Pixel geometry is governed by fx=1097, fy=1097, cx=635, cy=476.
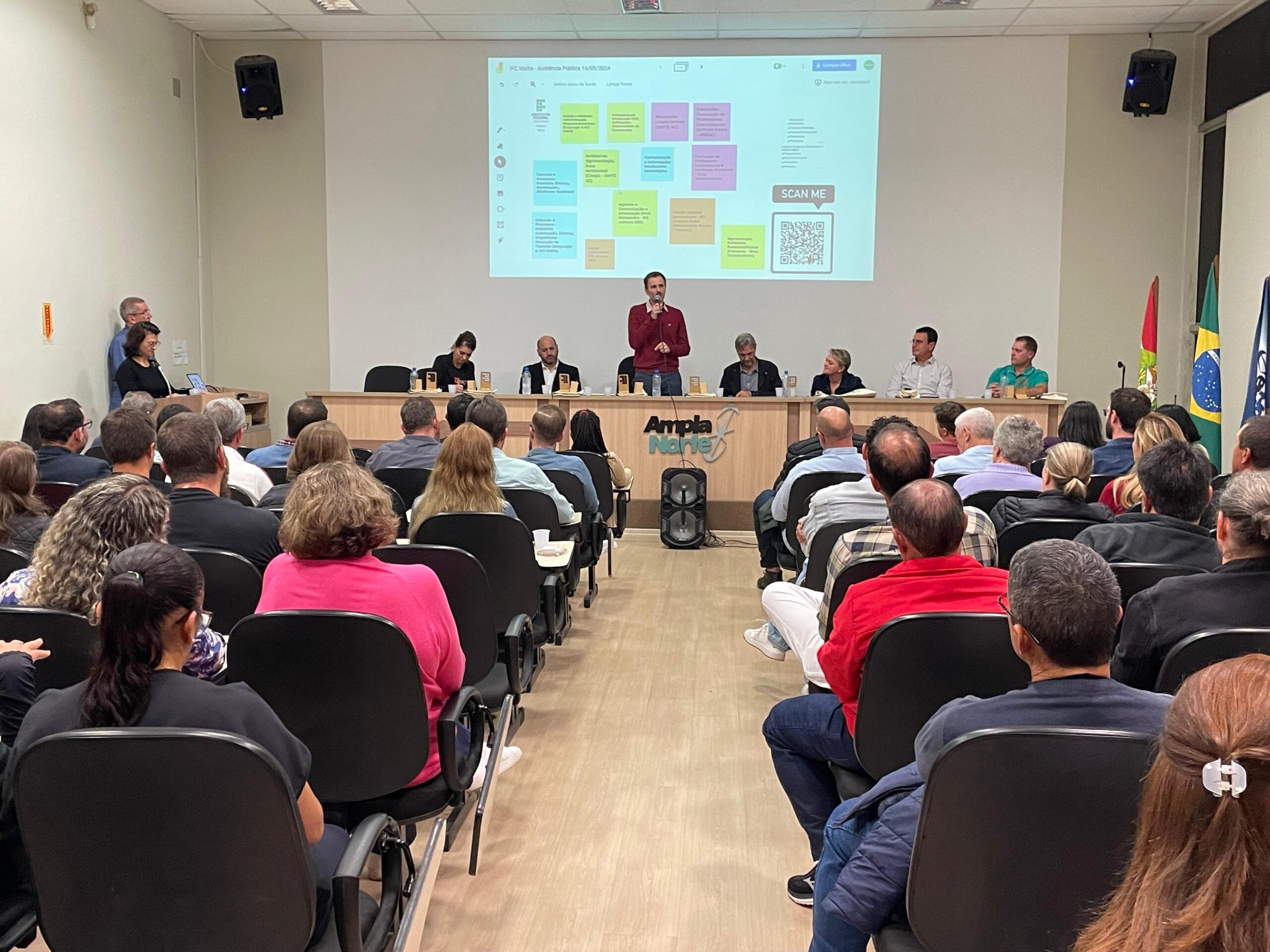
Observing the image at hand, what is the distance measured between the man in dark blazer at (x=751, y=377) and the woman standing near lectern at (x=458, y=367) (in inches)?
81.2

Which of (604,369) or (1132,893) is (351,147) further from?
(1132,893)

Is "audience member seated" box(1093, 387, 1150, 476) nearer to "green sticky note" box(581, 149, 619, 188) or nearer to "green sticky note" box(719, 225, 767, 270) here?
"green sticky note" box(719, 225, 767, 270)

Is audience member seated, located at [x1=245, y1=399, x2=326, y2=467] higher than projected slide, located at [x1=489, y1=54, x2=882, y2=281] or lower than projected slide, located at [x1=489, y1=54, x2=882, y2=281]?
lower

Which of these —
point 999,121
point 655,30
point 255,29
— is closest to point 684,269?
point 655,30

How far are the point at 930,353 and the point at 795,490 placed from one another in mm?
4371

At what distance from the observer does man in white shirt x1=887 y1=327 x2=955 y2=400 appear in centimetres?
894

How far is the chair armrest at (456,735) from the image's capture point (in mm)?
2484

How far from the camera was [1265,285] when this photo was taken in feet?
24.4

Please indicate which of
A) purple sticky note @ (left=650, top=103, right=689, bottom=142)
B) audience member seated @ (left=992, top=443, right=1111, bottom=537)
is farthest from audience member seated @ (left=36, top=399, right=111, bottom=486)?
purple sticky note @ (left=650, top=103, right=689, bottom=142)

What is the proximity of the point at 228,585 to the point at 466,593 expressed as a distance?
25.0 inches

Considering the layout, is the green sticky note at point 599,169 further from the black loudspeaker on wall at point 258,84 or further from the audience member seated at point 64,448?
the audience member seated at point 64,448

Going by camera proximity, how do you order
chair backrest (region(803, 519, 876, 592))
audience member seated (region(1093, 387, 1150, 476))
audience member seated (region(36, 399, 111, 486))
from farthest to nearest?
1. audience member seated (region(1093, 387, 1150, 476))
2. audience member seated (region(36, 399, 111, 486))
3. chair backrest (region(803, 519, 876, 592))

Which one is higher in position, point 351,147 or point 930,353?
point 351,147

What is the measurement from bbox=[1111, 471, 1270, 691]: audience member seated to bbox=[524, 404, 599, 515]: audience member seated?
296 centimetres
